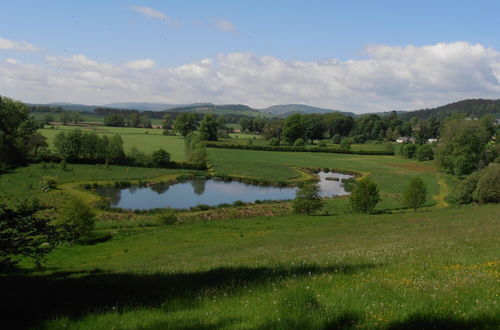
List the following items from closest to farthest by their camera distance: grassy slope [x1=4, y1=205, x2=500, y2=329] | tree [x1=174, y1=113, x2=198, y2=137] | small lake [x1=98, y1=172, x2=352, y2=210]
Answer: grassy slope [x1=4, y1=205, x2=500, y2=329]
small lake [x1=98, y1=172, x2=352, y2=210]
tree [x1=174, y1=113, x2=198, y2=137]

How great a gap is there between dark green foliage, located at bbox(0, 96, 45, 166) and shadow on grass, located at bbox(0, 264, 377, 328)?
3183 inches

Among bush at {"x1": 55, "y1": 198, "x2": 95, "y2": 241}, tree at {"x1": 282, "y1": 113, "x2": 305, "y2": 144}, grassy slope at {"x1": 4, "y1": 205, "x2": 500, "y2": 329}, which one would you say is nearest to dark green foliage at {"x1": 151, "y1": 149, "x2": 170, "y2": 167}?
bush at {"x1": 55, "y1": 198, "x2": 95, "y2": 241}

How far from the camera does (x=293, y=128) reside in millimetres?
169500

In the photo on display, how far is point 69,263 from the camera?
1063 inches

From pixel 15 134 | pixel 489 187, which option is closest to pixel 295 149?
pixel 15 134

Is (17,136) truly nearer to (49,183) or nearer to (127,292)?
(49,183)

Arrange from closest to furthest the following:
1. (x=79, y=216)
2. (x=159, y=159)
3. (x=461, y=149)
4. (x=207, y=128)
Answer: (x=79, y=216) → (x=461, y=149) → (x=159, y=159) → (x=207, y=128)

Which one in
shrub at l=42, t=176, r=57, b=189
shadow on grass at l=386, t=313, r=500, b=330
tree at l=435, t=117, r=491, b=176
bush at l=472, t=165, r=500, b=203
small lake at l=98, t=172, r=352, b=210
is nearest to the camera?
shadow on grass at l=386, t=313, r=500, b=330

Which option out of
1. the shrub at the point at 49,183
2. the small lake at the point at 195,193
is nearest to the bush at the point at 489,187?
the small lake at the point at 195,193

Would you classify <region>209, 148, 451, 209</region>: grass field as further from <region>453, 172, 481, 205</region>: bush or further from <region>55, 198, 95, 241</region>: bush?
<region>55, 198, 95, 241</region>: bush

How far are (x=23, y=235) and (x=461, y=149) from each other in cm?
9805

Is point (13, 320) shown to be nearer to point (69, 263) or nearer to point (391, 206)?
point (69, 263)

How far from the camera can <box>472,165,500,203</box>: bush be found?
5159 centimetres

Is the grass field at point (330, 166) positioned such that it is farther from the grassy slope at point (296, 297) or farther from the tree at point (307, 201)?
the grassy slope at point (296, 297)
